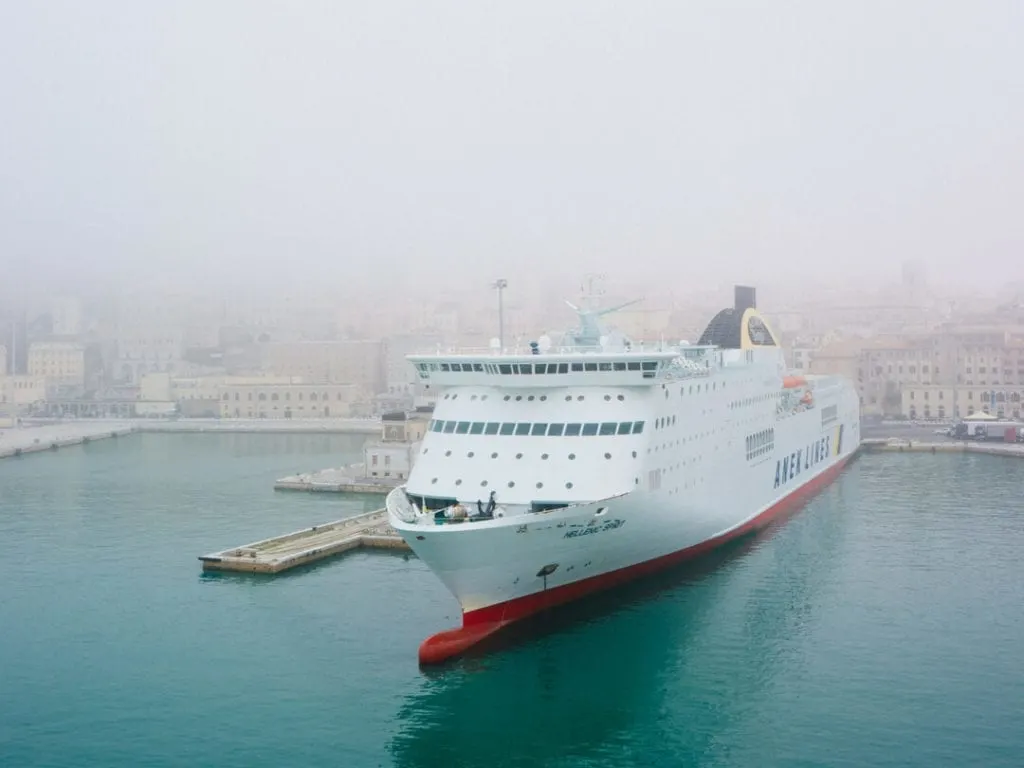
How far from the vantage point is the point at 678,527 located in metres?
19.8

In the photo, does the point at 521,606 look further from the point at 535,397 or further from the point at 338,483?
the point at 338,483

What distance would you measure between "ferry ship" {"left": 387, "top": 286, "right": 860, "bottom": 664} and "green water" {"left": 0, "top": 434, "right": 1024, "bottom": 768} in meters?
0.87

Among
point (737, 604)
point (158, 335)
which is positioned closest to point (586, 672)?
point (737, 604)

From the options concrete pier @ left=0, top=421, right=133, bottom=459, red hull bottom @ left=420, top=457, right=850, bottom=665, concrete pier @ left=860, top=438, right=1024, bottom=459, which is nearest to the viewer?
red hull bottom @ left=420, top=457, right=850, bottom=665

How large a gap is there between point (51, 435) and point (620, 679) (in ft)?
163

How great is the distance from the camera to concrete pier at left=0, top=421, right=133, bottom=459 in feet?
165

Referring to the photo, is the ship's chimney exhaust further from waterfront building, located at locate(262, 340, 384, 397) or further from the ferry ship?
waterfront building, located at locate(262, 340, 384, 397)

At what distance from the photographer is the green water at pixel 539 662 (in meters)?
13.0

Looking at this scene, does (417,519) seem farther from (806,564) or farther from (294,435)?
(294,435)

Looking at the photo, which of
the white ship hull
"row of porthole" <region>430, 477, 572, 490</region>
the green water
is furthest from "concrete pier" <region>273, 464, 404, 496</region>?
"row of porthole" <region>430, 477, 572, 490</region>

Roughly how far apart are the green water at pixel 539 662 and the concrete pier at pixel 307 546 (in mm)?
500

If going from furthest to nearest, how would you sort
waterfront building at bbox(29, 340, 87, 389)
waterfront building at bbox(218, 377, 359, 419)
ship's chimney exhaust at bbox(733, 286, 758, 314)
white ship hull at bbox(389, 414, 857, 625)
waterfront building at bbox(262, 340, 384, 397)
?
waterfront building at bbox(29, 340, 87, 389) → waterfront building at bbox(262, 340, 384, 397) → waterfront building at bbox(218, 377, 359, 419) → ship's chimney exhaust at bbox(733, 286, 758, 314) → white ship hull at bbox(389, 414, 857, 625)

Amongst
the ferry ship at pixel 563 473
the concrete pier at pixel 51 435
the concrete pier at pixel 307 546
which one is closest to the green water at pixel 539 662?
the concrete pier at pixel 307 546

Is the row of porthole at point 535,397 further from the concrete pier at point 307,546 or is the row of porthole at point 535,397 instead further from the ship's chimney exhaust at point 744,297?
the ship's chimney exhaust at point 744,297
